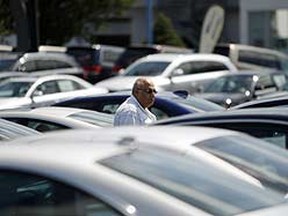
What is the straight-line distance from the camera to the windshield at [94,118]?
10.4 meters

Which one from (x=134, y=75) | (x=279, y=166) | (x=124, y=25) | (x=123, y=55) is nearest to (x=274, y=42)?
(x=124, y=25)

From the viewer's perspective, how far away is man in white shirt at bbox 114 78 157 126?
9211mm

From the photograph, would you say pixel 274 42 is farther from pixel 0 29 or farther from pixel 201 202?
pixel 201 202

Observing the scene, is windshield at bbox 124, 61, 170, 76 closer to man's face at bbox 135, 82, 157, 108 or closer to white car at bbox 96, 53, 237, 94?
white car at bbox 96, 53, 237, 94

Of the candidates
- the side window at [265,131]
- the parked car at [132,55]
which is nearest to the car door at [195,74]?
the parked car at [132,55]

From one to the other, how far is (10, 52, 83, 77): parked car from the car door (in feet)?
11.5

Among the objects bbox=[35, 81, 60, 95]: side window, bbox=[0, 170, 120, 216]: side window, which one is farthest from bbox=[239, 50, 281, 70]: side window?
bbox=[0, 170, 120, 216]: side window

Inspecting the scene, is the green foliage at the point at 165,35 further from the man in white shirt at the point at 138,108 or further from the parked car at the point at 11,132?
the parked car at the point at 11,132

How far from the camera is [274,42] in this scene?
52.8 metres

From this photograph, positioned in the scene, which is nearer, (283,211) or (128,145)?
(283,211)

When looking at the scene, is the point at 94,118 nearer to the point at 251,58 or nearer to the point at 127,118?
the point at 127,118

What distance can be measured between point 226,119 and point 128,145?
2282 mm

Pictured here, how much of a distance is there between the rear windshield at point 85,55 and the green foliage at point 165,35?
18.8 m

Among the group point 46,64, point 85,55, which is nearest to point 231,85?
point 46,64
